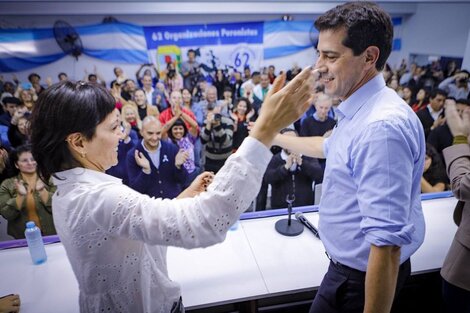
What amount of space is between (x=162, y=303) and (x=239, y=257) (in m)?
0.61

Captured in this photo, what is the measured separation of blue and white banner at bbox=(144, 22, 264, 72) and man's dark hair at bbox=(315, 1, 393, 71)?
6459 mm

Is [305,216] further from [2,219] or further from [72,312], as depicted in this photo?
[2,219]

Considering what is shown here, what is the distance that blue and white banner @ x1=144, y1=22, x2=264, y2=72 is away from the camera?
6.88m

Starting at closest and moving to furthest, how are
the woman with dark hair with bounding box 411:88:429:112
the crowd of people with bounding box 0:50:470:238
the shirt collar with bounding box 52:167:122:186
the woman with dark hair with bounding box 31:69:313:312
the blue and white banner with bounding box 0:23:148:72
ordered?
1. the woman with dark hair with bounding box 31:69:313:312
2. the shirt collar with bounding box 52:167:122:186
3. the crowd of people with bounding box 0:50:470:238
4. the woman with dark hair with bounding box 411:88:429:112
5. the blue and white banner with bounding box 0:23:148:72

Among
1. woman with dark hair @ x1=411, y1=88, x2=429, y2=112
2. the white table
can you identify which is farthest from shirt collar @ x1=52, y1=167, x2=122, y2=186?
A: woman with dark hair @ x1=411, y1=88, x2=429, y2=112

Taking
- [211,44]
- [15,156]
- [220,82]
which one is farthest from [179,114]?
[211,44]

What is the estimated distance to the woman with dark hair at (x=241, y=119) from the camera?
3699 mm

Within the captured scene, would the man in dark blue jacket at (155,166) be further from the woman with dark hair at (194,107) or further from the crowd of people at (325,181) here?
the woman with dark hair at (194,107)

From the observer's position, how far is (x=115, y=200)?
735 mm

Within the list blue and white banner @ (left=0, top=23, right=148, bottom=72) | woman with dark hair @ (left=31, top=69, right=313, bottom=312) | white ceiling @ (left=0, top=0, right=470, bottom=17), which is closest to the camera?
woman with dark hair @ (left=31, top=69, right=313, bottom=312)

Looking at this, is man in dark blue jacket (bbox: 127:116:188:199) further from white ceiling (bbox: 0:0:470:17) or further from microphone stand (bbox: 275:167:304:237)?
white ceiling (bbox: 0:0:470:17)

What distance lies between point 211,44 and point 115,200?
6.99 metres

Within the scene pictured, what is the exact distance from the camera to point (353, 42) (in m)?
0.94

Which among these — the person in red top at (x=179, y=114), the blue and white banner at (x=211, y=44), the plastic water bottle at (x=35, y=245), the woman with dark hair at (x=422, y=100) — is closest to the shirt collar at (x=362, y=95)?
the plastic water bottle at (x=35, y=245)
